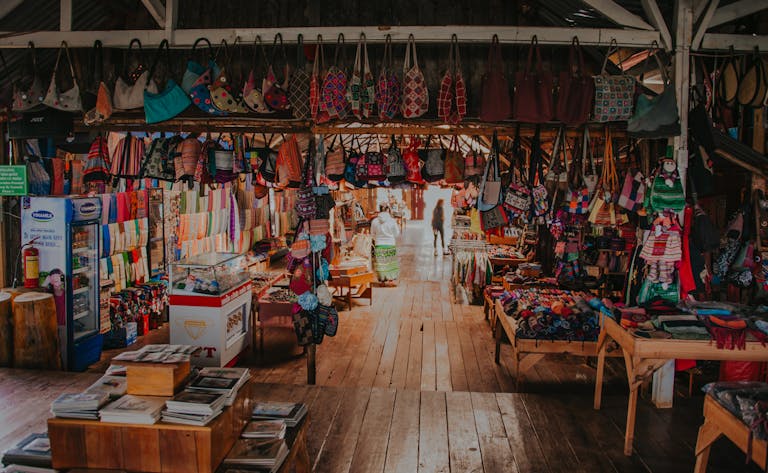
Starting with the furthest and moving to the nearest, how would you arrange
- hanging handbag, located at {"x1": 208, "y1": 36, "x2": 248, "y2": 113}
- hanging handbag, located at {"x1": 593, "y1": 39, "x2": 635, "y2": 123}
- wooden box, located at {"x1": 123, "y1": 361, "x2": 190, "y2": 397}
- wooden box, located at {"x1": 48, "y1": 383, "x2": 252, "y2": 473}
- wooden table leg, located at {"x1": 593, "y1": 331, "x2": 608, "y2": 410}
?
1. hanging handbag, located at {"x1": 208, "y1": 36, "x2": 248, "y2": 113}
2. hanging handbag, located at {"x1": 593, "y1": 39, "x2": 635, "y2": 123}
3. wooden table leg, located at {"x1": 593, "y1": 331, "x2": 608, "y2": 410}
4. wooden box, located at {"x1": 123, "y1": 361, "x2": 190, "y2": 397}
5. wooden box, located at {"x1": 48, "y1": 383, "x2": 252, "y2": 473}

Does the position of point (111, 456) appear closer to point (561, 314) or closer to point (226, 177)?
point (226, 177)

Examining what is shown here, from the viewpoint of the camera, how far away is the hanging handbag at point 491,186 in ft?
18.8

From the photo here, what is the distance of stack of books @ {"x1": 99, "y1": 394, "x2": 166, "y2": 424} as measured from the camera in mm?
2697

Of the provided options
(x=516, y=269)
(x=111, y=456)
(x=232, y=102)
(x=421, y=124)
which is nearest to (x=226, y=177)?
(x=232, y=102)

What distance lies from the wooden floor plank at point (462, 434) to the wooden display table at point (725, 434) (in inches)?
57.3

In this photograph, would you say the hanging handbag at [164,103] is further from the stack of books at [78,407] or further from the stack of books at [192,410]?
the stack of books at [192,410]

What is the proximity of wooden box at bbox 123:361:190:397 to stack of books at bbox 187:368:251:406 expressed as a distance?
0.11m

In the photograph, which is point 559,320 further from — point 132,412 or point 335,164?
point 132,412

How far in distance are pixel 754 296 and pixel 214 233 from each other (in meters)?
9.24

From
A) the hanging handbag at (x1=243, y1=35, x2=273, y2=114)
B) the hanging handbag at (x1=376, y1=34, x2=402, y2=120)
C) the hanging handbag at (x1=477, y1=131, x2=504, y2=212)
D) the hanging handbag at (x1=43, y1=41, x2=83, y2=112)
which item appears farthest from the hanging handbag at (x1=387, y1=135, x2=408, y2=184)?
the hanging handbag at (x1=43, y1=41, x2=83, y2=112)

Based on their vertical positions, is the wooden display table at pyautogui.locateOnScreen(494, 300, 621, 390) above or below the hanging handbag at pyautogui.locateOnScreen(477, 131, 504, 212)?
below

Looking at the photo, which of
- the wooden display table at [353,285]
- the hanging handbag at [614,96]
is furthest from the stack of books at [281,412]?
the wooden display table at [353,285]

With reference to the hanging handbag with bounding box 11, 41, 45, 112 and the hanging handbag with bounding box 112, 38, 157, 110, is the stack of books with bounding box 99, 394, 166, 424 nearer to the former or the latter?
the hanging handbag with bounding box 112, 38, 157, 110

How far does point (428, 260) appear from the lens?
1605 centimetres
